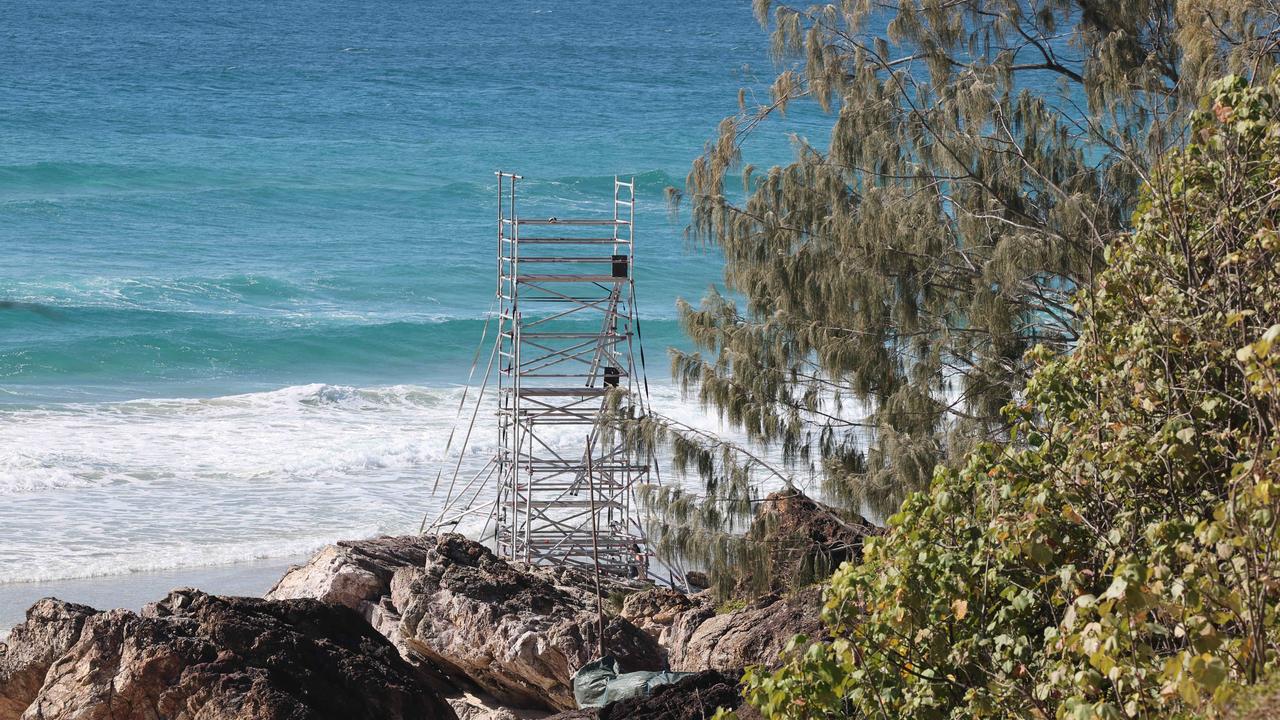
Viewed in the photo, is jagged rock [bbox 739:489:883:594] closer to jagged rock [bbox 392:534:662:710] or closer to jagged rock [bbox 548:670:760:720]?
jagged rock [bbox 392:534:662:710]

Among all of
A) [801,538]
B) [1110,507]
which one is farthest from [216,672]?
[801,538]

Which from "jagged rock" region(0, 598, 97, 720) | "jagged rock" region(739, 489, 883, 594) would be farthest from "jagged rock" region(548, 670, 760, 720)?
"jagged rock" region(0, 598, 97, 720)

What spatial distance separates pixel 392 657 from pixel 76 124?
160 feet

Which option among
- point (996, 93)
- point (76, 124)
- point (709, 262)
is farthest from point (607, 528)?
point (76, 124)

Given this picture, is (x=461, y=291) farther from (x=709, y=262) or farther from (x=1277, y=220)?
(x=1277, y=220)

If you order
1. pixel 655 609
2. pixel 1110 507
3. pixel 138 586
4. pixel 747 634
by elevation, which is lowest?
pixel 138 586

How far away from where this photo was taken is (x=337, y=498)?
65.2 ft

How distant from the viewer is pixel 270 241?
4209 centimetres

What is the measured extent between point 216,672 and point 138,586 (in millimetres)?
8112

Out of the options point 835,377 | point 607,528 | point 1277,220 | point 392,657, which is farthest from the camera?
point 607,528

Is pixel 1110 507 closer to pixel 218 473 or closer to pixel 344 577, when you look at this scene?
pixel 344 577

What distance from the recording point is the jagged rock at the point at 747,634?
9578 millimetres

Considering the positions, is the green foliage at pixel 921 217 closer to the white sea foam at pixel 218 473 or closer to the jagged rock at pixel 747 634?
the jagged rock at pixel 747 634

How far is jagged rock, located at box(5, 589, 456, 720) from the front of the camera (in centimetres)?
765
